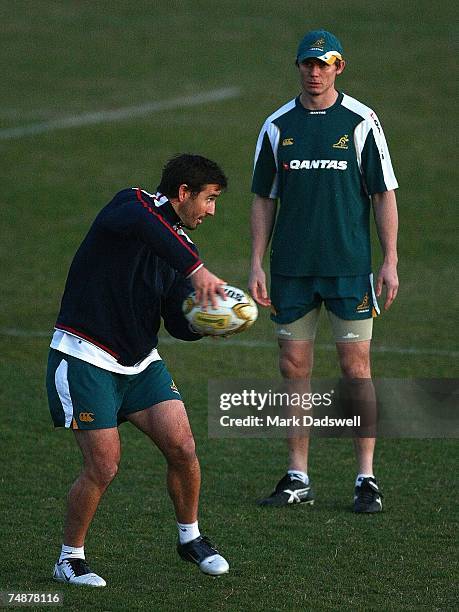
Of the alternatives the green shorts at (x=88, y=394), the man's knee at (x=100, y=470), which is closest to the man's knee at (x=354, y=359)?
the green shorts at (x=88, y=394)

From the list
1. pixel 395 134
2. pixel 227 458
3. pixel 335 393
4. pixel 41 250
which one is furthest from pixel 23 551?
pixel 395 134

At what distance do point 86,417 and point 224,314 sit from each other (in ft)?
2.59

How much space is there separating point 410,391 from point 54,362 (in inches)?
181

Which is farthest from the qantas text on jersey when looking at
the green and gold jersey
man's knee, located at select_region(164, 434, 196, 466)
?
man's knee, located at select_region(164, 434, 196, 466)

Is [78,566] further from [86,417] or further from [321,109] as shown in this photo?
[321,109]

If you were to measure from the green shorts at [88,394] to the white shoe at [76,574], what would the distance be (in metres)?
0.64

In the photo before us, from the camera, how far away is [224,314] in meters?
6.15

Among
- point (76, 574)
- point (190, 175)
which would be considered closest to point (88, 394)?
point (76, 574)

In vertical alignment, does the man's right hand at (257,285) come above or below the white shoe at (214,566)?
above

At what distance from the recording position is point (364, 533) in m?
7.18

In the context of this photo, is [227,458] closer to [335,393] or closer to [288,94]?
[335,393]

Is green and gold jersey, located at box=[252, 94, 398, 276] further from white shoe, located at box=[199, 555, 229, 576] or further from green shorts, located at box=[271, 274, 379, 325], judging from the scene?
white shoe, located at box=[199, 555, 229, 576]

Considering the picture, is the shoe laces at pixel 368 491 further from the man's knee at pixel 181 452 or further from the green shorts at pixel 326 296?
the man's knee at pixel 181 452

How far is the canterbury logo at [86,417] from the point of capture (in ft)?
20.2
